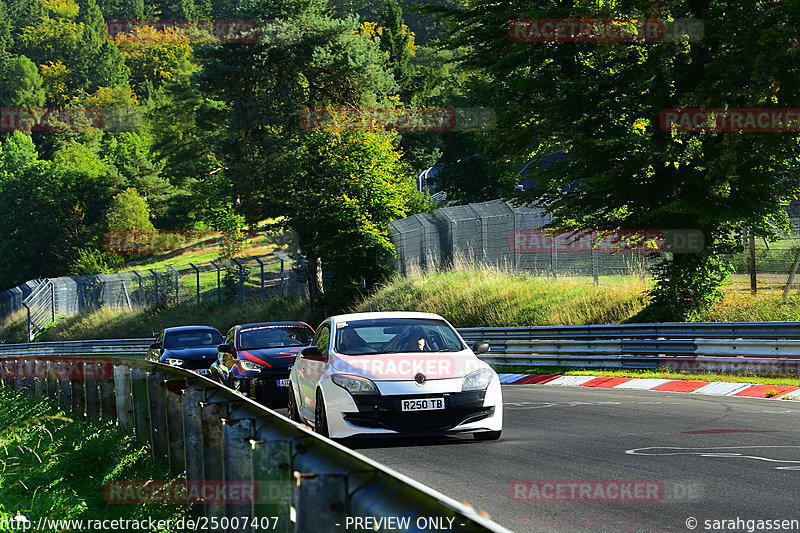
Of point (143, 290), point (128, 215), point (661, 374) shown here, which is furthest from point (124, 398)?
point (128, 215)

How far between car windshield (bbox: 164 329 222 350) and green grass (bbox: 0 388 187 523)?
30.9 feet

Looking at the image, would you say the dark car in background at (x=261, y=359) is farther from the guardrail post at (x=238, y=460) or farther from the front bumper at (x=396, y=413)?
the guardrail post at (x=238, y=460)

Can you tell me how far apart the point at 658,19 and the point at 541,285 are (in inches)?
380

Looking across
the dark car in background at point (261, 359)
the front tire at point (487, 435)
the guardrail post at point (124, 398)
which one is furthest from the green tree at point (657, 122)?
the guardrail post at point (124, 398)

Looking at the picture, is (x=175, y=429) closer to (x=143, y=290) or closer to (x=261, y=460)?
(x=261, y=460)

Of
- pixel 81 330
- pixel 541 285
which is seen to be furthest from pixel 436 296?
pixel 81 330

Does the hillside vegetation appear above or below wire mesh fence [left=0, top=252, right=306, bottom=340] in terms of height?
above

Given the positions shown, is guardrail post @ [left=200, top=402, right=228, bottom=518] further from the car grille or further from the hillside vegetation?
the hillside vegetation

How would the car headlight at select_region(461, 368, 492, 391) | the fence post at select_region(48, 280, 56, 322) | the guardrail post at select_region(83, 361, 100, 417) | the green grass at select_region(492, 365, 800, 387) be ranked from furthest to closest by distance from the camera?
the fence post at select_region(48, 280, 56, 322), the green grass at select_region(492, 365, 800, 387), the guardrail post at select_region(83, 361, 100, 417), the car headlight at select_region(461, 368, 492, 391)

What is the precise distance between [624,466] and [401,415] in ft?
8.08

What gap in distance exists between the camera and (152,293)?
5562cm

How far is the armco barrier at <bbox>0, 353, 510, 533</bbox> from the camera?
3326 mm

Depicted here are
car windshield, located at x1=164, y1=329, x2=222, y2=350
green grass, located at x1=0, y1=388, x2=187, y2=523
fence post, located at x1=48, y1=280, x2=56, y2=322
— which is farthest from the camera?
fence post, located at x1=48, y1=280, x2=56, y2=322

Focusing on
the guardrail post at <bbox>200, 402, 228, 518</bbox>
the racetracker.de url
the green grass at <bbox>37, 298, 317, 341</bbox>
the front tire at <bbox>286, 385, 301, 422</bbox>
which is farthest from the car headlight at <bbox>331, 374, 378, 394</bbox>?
the green grass at <bbox>37, 298, 317, 341</bbox>
